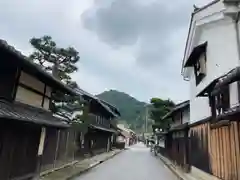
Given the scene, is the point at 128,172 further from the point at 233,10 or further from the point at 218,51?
the point at 233,10

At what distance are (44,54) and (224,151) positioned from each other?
18.6 meters

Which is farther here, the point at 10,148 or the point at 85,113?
the point at 85,113

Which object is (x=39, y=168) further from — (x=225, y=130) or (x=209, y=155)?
(x=225, y=130)

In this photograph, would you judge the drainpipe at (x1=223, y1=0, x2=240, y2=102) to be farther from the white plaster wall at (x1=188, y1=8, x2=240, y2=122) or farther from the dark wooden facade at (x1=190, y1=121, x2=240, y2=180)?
the dark wooden facade at (x1=190, y1=121, x2=240, y2=180)

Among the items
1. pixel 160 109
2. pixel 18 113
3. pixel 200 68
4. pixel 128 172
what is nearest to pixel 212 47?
pixel 200 68

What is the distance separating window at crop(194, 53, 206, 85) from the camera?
1442cm

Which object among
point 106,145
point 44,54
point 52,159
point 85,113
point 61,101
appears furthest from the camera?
point 106,145

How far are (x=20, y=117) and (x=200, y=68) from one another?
10062 mm

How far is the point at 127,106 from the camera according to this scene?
497 feet

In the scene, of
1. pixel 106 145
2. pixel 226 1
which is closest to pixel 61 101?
pixel 226 1

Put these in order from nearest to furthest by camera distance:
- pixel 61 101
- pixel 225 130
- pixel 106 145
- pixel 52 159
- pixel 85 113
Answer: pixel 225 130 → pixel 52 159 → pixel 61 101 → pixel 85 113 → pixel 106 145

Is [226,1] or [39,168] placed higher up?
[226,1]

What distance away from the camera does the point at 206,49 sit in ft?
45.3

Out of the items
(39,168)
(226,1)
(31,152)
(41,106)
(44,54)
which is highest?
(44,54)
